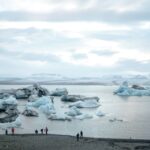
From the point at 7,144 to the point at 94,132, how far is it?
10.3 meters

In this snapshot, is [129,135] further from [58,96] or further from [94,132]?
[58,96]

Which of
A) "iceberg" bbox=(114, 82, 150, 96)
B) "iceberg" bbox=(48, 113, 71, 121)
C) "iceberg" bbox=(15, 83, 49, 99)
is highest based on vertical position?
"iceberg" bbox=(114, 82, 150, 96)

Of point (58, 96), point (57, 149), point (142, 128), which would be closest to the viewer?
point (57, 149)

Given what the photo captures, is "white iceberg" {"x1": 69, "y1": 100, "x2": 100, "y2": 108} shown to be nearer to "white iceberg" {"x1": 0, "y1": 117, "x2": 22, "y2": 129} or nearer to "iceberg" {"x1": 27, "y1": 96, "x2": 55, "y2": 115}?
"iceberg" {"x1": 27, "y1": 96, "x2": 55, "y2": 115}

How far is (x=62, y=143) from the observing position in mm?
23156

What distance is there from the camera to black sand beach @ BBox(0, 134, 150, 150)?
21953 mm

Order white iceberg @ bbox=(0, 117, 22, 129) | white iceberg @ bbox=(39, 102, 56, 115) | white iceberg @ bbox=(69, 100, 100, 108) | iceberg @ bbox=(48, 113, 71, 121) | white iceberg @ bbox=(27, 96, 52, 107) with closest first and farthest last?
white iceberg @ bbox=(0, 117, 22, 129) < iceberg @ bbox=(48, 113, 71, 121) < white iceberg @ bbox=(39, 102, 56, 115) < white iceberg @ bbox=(27, 96, 52, 107) < white iceberg @ bbox=(69, 100, 100, 108)

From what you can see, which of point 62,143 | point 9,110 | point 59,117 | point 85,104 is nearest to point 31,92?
point 85,104

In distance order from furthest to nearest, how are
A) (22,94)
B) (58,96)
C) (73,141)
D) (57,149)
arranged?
(58,96) → (22,94) → (73,141) → (57,149)

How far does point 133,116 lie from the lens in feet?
136

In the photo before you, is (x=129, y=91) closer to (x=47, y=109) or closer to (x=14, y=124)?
(x=47, y=109)

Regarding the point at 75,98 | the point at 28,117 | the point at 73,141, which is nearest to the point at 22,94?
the point at 75,98

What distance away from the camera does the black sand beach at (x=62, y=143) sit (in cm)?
2195

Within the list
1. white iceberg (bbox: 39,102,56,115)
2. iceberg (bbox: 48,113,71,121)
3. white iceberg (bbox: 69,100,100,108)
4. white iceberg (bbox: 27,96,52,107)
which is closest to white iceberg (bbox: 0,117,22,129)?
iceberg (bbox: 48,113,71,121)
